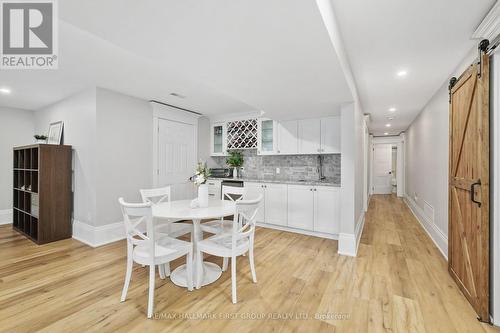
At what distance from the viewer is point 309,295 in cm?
215

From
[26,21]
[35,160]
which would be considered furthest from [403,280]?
[35,160]

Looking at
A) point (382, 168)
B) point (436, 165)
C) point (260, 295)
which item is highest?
point (436, 165)

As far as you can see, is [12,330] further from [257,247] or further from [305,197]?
[305,197]

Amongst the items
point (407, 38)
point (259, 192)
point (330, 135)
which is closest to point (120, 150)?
point (259, 192)

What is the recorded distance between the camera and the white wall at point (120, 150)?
3.41m

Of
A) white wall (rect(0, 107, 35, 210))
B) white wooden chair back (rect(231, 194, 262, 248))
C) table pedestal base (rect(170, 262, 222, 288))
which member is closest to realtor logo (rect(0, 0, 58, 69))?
white wooden chair back (rect(231, 194, 262, 248))

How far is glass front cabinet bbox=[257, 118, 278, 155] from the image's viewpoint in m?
4.54

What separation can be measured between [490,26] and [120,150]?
15.0 feet

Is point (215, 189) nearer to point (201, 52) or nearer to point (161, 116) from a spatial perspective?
point (161, 116)

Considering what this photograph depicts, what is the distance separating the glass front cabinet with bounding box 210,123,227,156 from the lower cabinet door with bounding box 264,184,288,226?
1632 mm

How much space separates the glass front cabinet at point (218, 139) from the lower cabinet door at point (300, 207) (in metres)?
2.07

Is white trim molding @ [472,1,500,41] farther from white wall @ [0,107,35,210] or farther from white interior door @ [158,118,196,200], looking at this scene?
white wall @ [0,107,35,210]

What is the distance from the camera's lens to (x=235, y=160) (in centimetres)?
512

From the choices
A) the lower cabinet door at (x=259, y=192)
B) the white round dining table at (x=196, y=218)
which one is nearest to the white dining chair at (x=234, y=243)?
the white round dining table at (x=196, y=218)
